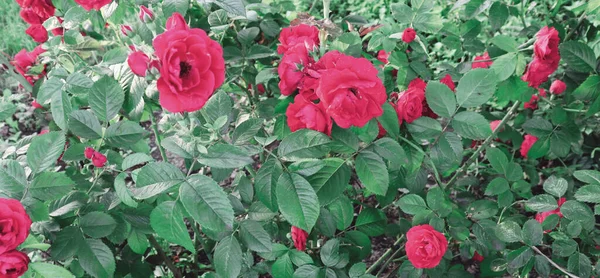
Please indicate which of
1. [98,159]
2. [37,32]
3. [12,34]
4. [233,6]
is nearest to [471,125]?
[233,6]

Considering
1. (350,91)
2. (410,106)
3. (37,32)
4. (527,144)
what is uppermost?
(350,91)

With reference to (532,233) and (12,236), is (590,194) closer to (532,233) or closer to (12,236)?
(532,233)

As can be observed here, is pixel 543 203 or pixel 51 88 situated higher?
pixel 51 88

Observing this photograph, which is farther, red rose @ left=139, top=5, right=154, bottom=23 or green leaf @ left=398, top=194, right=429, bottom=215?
green leaf @ left=398, top=194, right=429, bottom=215

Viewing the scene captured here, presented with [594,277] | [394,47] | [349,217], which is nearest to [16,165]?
[349,217]

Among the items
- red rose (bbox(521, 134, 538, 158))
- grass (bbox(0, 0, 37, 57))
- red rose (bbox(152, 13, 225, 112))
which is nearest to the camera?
red rose (bbox(152, 13, 225, 112))

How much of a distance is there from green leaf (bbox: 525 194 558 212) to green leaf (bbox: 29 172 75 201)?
1051 millimetres

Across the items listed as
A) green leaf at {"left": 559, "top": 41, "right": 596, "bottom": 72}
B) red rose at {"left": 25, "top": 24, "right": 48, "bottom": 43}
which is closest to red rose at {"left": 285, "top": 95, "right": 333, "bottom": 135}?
green leaf at {"left": 559, "top": 41, "right": 596, "bottom": 72}

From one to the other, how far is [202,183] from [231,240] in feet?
0.75

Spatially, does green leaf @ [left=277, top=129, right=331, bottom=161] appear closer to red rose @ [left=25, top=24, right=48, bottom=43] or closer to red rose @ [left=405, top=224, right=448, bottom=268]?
red rose @ [left=405, top=224, right=448, bottom=268]

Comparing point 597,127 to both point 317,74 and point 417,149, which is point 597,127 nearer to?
point 417,149

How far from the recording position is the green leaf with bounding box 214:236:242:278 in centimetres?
104

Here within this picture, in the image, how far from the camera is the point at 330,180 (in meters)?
0.99

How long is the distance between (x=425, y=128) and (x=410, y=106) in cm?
6
